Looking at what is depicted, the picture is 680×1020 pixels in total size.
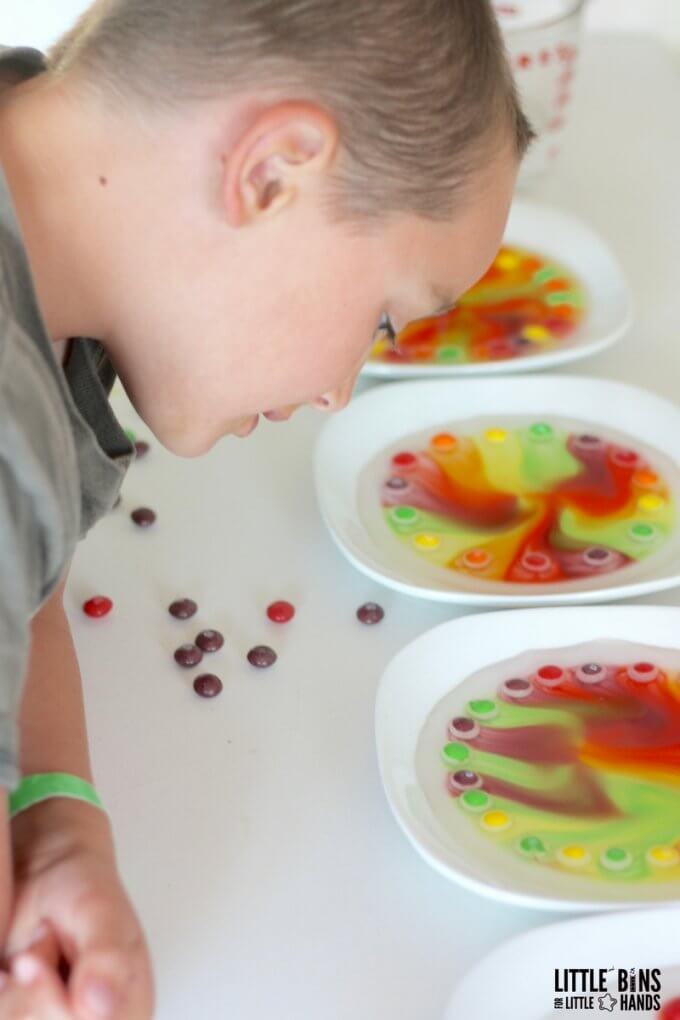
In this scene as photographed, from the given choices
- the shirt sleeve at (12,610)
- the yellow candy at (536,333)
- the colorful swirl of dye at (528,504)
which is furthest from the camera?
the yellow candy at (536,333)

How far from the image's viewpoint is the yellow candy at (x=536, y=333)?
1185 millimetres

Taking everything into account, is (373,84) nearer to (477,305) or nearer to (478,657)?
(478,657)

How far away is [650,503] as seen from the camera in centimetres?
100

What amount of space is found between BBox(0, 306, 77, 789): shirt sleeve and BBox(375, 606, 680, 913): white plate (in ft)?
0.75

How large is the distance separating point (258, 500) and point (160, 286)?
12.9 inches

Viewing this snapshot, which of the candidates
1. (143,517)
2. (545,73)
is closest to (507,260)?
(545,73)

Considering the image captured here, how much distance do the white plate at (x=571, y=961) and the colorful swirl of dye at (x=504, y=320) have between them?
56 cm

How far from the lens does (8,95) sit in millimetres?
731

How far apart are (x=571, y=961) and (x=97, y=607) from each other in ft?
1.26

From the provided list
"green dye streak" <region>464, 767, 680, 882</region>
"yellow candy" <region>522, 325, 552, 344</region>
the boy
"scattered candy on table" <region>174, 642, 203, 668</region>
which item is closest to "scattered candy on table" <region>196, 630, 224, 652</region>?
"scattered candy on table" <region>174, 642, 203, 668</region>

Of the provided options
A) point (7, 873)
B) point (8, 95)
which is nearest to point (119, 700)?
point (7, 873)

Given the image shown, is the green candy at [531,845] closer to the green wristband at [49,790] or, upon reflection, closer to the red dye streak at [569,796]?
the red dye streak at [569,796]
